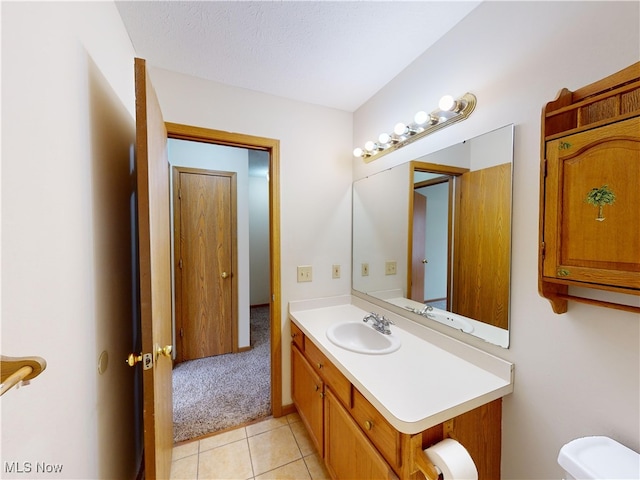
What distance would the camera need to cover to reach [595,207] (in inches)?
28.5

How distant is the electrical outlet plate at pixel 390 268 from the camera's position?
1694mm

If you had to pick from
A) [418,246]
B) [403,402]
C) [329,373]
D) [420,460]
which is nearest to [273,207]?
[418,246]

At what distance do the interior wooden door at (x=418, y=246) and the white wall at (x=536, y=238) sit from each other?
1.31ft

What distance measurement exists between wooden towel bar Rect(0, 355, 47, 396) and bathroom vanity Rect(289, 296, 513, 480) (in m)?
0.92

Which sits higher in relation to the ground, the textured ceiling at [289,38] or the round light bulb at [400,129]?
the textured ceiling at [289,38]

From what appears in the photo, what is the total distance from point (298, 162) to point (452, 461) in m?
1.76

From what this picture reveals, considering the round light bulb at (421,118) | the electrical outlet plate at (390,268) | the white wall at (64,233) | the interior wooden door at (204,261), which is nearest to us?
the white wall at (64,233)

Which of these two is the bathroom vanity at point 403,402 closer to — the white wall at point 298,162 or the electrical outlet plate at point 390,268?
the electrical outlet plate at point 390,268

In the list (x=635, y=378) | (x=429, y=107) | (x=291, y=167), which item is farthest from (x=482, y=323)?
(x=291, y=167)

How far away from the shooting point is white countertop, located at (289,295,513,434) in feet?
2.80

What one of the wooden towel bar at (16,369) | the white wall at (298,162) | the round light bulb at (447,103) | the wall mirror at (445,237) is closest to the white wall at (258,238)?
the white wall at (298,162)

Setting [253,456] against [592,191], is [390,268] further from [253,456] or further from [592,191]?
[253,456]

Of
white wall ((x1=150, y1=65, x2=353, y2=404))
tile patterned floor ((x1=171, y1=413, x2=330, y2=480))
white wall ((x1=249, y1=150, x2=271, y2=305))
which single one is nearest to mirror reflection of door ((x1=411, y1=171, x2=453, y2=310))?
white wall ((x1=150, y1=65, x2=353, y2=404))

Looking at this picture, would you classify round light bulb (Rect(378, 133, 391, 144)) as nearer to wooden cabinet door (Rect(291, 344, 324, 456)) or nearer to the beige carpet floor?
wooden cabinet door (Rect(291, 344, 324, 456))
